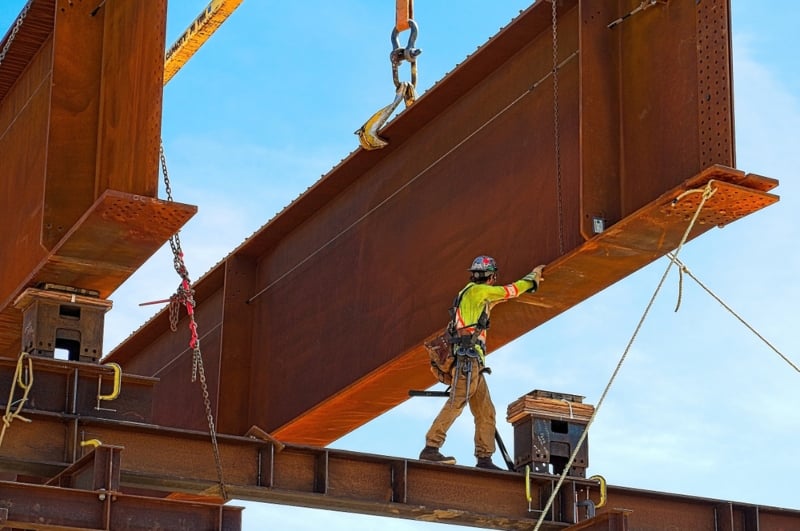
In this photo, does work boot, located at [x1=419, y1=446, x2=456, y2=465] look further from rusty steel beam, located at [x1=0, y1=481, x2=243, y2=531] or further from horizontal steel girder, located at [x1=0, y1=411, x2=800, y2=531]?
rusty steel beam, located at [x1=0, y1=481, x2=243, y2=531]

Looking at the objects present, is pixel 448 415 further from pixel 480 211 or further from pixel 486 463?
pixel 480 211

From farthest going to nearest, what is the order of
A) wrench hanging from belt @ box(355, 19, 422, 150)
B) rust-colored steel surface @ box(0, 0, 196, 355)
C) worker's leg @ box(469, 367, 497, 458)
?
wrench hanging from belt @ box(355, 19, 422, 150) < worker's leg @ box(469, 367, 497, 458) < rust-colored steel surface @ box(0, 0, 196, 355)

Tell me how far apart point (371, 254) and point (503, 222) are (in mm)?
2758

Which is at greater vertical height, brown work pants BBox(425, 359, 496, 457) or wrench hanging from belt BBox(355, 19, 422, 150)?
wrench hanging from belt BBox(355, 19, 422, 150)

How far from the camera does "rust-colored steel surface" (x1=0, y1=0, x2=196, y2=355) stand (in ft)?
55.2

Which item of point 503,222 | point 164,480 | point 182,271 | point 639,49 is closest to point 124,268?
point 182,271

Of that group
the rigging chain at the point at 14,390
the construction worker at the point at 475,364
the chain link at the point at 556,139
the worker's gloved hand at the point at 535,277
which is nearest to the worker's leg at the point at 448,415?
the construction worker at the point at 475,364

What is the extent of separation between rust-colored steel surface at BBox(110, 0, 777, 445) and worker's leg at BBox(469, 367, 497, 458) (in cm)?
75

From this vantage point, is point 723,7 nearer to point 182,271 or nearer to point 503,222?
point 503,222

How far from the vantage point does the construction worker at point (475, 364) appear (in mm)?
17312

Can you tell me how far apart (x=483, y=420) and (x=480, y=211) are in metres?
2.12

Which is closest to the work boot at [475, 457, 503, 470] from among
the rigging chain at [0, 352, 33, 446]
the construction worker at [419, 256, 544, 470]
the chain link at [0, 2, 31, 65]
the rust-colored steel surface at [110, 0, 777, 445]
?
the construction worker at [419, 256, 544, 470]

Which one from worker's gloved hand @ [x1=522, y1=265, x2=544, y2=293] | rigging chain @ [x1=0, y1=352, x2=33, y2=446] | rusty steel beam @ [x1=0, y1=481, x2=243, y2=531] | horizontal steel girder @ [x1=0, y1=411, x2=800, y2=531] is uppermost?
worker's gloved hand @ [x1=522, y1=265, x2=544, y2=293]

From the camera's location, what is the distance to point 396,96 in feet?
65.4
